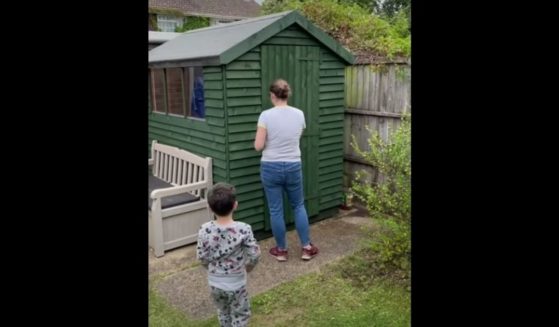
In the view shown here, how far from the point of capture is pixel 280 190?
4.98 meters

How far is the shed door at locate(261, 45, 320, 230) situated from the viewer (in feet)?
18.0

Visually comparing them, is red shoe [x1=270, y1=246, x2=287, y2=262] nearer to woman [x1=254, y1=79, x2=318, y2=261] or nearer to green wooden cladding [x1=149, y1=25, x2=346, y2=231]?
woman [x1=254, y1=79, x2=318, y2=261]

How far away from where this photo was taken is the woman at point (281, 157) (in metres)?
4.74

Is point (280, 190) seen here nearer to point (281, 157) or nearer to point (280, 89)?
point (281, 157)

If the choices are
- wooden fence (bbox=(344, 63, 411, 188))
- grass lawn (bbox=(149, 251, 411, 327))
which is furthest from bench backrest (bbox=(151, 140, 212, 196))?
wooden fence (bbox=(344, 63, 411, 188))

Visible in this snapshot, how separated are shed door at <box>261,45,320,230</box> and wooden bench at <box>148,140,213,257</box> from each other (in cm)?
82

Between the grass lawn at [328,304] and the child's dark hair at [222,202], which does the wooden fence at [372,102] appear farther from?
the child's dark hair at [222,202]

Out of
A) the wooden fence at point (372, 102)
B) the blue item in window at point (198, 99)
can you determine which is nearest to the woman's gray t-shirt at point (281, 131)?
the blue item in window at point (198, 99)
